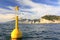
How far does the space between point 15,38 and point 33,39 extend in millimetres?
22376

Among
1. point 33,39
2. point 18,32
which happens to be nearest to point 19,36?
point 18,32

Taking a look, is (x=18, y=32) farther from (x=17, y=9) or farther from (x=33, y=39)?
(x=33, y=39)

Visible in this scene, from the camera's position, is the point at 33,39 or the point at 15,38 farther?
the point at 33,39

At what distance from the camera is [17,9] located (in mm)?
4492

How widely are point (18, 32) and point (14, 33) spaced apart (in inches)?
3.6

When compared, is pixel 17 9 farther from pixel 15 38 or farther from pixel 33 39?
pixel 33 39

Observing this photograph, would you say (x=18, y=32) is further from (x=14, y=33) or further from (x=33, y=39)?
(x=33, y=39)

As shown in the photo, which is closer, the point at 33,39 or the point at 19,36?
the point at 19,36

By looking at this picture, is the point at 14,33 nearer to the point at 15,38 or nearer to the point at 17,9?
the point at 15,38

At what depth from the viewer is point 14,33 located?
432cm

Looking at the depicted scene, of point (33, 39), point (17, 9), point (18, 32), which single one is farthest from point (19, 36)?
point (33, 39)

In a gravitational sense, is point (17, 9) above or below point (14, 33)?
above

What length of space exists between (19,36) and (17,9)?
1.94ft

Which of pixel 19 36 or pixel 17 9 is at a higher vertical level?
pixel 17 9
